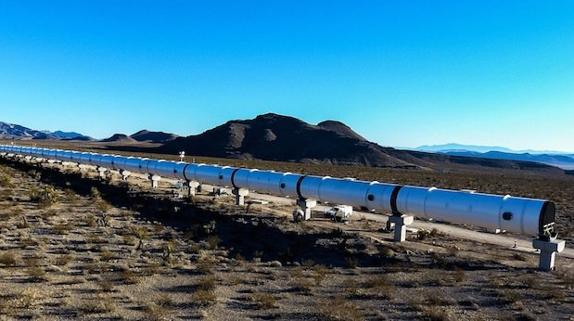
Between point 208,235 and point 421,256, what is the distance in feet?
25.2

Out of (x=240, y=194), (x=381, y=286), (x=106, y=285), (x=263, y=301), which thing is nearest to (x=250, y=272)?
(x=263, y=301)

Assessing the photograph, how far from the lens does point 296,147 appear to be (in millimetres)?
148000

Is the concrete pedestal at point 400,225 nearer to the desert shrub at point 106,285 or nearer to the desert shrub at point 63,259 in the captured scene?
the desert shrub at point 106,285

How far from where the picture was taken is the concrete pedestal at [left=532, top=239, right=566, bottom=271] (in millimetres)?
14315

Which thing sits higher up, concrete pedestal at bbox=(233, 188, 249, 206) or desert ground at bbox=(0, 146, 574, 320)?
concrete pedestal at bbox=(233, 188, 249, 206)

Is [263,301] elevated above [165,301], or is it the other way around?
[263,301]

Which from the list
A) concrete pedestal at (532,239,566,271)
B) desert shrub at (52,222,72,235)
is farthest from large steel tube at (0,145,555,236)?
desert shrub at (52,222,72,235)

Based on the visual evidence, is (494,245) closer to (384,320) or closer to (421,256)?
(421,256)

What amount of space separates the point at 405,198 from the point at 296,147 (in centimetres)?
12988

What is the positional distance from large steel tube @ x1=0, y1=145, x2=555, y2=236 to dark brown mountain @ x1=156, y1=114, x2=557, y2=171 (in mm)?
105616

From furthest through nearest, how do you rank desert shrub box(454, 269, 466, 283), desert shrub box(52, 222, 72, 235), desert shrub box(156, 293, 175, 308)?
desert shrub box(52, 222, 72, 235), desert shrub box(454, 269, 466, 283), desert shrub box(156, 293, 175, 308)

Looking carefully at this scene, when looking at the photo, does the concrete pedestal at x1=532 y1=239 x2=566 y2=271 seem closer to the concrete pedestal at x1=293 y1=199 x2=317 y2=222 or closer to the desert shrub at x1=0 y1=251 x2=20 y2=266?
the concrete pedestal at x1=293 y1=199 x2=317 y2=222

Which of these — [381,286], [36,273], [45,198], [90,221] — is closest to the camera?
[381,286]

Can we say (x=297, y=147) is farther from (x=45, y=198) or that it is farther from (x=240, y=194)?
(x=45, y=198)
